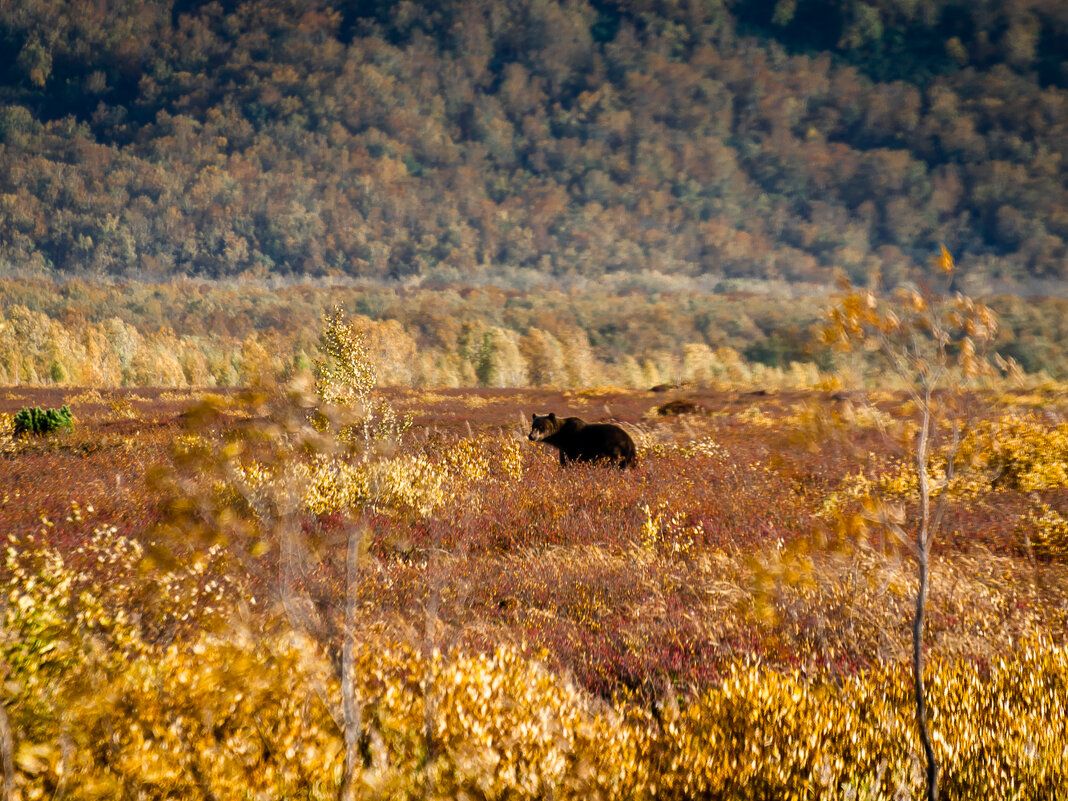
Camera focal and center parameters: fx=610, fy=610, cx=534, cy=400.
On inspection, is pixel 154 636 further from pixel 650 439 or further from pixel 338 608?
pixel 650 439

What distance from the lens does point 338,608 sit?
5480mm

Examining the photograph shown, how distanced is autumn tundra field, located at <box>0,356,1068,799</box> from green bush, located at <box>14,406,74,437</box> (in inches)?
468

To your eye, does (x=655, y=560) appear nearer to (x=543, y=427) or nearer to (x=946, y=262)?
(x=946, y=262)

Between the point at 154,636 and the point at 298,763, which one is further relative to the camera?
the point at 154,636

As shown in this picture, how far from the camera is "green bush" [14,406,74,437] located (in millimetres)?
19750

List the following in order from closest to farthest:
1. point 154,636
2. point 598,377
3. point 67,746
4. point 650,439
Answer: point 67,746, point 154,636, point 650,439, point 598,377

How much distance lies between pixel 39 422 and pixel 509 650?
21714 millimetres

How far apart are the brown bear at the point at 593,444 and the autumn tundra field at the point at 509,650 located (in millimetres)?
4845

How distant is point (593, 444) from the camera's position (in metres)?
15.0

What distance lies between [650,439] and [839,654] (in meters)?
14.6

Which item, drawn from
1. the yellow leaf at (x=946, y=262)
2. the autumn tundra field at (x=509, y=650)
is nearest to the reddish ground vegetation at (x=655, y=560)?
the autumn tundra field at (x=509, y=650)

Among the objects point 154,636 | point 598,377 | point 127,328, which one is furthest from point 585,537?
point 127,328

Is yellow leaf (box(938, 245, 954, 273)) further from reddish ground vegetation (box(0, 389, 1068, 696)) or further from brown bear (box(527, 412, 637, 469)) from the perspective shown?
brown bear (box(527, 412, 637, 469))

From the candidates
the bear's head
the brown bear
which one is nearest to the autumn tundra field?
the brown bear
